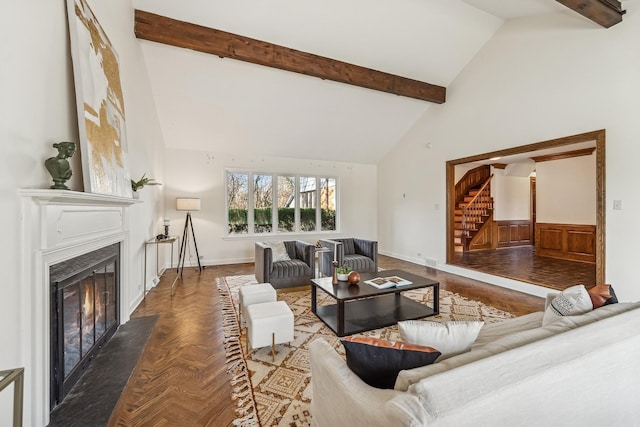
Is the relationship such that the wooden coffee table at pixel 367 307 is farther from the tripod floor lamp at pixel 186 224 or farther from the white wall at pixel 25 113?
the tripod floor lamp at pixel 186 224

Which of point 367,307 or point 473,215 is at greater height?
point 473,215

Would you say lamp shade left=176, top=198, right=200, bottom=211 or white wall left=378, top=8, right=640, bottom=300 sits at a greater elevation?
white wall left=378, top=8, right=640, bottom=300

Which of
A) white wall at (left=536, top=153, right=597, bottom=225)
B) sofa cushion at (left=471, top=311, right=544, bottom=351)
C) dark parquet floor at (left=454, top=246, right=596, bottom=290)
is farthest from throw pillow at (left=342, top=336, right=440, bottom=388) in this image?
white wall at (left=536, top=153, right=597, bottom=225)

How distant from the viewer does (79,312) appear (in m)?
2.11

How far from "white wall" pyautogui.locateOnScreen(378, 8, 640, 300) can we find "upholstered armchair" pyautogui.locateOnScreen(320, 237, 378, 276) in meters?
1.73

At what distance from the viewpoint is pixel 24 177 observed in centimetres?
157

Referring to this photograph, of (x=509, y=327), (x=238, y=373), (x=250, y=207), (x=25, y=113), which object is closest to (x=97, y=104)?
(x=25, y=113)

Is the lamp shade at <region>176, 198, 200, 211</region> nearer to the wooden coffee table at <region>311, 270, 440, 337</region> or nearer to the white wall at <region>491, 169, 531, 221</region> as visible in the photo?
the wooden coffee table at <region>311, 270, 440, 337</region>

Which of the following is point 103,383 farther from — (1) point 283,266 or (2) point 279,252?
(2) point 279,252

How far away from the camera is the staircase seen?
8250 mm

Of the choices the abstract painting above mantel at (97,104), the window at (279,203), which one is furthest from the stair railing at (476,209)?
the abstract painting above mantel at (97,104)

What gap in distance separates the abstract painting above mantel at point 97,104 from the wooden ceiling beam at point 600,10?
14.8 feet

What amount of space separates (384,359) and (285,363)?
148 cm

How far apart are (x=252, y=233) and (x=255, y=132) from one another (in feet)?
7.70
